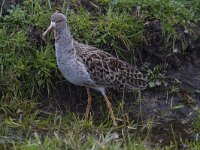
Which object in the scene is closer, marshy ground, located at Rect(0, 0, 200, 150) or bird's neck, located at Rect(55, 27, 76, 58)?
marshy ground, located at Rect(0, 0, 200, 150)

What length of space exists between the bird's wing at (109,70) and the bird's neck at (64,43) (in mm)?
105

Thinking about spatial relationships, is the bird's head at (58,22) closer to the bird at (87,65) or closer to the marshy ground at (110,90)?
the bird at (87,65)

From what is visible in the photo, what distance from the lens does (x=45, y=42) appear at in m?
7.02

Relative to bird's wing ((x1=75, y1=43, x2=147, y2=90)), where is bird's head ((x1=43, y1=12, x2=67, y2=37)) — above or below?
above

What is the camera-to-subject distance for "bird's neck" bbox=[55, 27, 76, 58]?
6410mm

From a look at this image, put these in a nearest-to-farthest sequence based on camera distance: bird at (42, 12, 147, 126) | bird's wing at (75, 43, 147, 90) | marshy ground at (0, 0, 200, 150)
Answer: marshy ground at (0, 0, 200, 150) → bird at (42, 12, 147, 126) → bird's wing at (75, 43, 147, 90)

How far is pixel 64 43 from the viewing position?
6441 mm

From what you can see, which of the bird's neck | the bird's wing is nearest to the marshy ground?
the bird's wing

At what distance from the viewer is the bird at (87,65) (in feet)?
21.0

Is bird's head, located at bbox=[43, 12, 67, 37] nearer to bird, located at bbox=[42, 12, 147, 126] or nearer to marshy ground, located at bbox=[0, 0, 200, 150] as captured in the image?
bird, located at bbox=[42, 12, 147, 126]

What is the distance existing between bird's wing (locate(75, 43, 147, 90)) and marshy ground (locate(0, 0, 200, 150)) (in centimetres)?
17

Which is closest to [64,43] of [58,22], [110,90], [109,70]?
[58,22]

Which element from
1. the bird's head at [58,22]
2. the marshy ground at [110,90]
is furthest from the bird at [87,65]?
the marshy ground at [110,90]

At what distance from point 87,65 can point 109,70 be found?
0.97 ft
